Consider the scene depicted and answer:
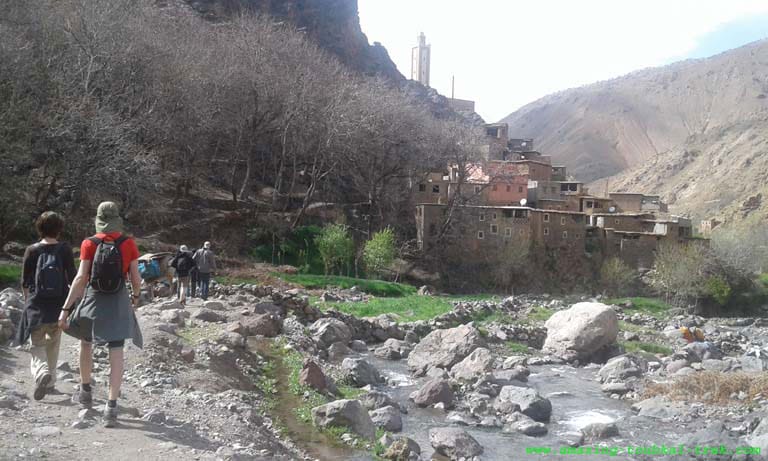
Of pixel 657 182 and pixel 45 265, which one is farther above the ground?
pixel 657 182

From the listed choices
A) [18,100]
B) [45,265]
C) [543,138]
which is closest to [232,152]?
[18,100]

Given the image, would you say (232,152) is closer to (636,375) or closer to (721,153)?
(636,375)

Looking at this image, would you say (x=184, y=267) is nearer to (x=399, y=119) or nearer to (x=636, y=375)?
(x=636, y=375)

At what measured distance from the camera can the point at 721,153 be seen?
4028 inches

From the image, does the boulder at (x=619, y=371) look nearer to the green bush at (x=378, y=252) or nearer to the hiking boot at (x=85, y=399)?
the hiking boot at (x=85, y=399)

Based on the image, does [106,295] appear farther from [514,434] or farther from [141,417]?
[514,434]

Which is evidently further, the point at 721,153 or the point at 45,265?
the point at 721,153

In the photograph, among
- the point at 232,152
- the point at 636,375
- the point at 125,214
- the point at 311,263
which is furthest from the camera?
the point at 232,152

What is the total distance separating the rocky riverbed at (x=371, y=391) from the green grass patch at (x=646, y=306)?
1707cm

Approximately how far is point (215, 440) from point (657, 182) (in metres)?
114

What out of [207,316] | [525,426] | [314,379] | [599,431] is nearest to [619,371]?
[599,431]

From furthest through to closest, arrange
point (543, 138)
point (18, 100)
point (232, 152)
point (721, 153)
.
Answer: point (543, 138) < point (721, 153) < point (232, 152) < point (18, 100)

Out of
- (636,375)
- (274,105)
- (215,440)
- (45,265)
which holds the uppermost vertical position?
(274,105)

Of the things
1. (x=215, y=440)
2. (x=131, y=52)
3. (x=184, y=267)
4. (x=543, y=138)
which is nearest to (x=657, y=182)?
(x=543, y=138)
